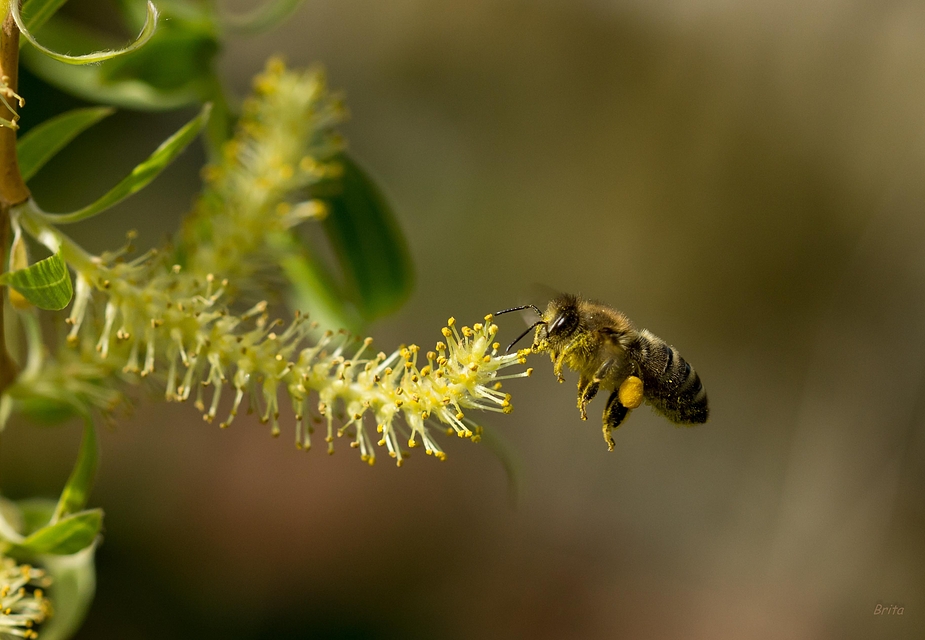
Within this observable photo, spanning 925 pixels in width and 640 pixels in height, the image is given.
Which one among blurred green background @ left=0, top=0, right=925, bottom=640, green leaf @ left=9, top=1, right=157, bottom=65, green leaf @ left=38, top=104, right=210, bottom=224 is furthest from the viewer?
blurred green background @ left=0, top=0, right=925, bottom=640

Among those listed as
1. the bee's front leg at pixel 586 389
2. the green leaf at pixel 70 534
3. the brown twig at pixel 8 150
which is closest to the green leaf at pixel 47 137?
the brown twig at pixel 8 150

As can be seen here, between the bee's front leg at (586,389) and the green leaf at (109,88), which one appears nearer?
the bee's front leg at (586,389)

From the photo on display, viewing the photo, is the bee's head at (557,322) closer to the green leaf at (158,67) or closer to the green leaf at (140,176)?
the green leaf at (140,176)

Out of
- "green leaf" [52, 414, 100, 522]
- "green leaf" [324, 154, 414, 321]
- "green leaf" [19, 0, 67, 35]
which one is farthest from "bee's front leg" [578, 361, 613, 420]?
"green leaf" [19, 0, 67, 35]

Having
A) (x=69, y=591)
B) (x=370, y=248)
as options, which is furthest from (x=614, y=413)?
(x=69, y=591)

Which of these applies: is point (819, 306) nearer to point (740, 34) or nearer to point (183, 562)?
point (740, 34)

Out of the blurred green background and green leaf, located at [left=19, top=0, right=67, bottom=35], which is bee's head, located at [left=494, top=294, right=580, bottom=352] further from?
the blurred green background
